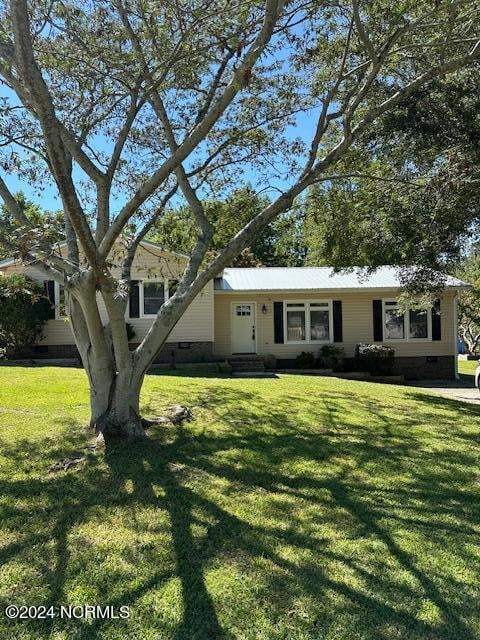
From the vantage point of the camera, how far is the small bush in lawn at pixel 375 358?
16.2m

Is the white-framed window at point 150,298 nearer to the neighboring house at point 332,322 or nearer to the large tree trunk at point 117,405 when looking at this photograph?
the neighboring house at point 332,322

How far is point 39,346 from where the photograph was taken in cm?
1564

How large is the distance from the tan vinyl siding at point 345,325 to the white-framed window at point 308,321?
0.18 m

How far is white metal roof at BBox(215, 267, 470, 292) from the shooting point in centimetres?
1645

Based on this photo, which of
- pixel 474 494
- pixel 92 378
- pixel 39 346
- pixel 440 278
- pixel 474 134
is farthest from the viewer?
pixel 39 346

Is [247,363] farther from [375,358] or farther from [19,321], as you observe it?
Result: [19,321]

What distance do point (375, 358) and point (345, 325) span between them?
5.20 feet

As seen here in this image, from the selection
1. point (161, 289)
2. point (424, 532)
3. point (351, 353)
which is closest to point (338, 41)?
point (424, 532)

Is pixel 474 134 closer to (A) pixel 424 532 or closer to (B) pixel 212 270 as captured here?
(B) pixel 212 270

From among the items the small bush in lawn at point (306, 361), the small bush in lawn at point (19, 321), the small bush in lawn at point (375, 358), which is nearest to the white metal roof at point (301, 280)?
A: the small bush in lawn at point (375, 358)

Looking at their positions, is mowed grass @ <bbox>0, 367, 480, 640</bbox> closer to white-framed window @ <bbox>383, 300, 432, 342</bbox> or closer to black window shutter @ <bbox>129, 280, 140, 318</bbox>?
black window shutter @ <bbox>129, 280, 140, 318</bbox>

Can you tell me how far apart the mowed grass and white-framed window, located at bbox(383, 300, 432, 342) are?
1008cm

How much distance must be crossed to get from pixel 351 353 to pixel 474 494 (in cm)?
1243

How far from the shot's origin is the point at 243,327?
17.0m
